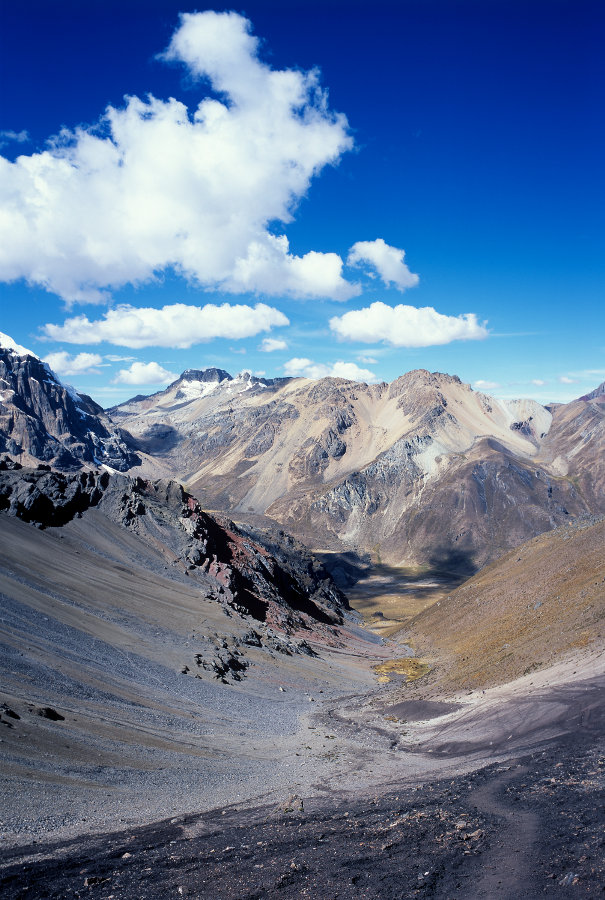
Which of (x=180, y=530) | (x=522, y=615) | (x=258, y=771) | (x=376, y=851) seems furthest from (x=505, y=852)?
(x=180, y=530)

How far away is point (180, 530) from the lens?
253ft

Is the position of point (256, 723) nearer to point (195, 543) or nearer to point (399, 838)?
point (399, 838)

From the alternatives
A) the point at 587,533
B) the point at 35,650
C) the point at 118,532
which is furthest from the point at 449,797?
the point at 587,533

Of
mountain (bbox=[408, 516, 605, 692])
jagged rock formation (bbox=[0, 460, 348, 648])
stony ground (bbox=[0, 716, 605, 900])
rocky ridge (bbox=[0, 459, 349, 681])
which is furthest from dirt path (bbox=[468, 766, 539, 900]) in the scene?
jagged rock formation (bbox=[0, 460, 348, 648])

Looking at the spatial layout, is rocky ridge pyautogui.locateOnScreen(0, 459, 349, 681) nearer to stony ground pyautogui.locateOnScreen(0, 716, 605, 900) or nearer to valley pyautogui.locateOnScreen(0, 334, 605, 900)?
→ valley pyautogui.locateOnScreen(0, 334, 605, 900)

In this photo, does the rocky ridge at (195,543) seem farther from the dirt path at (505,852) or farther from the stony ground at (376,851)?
the dirt path at (505,852)

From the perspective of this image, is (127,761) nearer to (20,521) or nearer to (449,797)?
(449,797)

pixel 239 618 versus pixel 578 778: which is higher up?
pixel 578 778

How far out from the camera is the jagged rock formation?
67.2m

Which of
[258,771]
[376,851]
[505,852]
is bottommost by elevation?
[258,771]

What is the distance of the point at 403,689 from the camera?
54438 millimetres

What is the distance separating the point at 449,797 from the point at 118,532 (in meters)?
60.1

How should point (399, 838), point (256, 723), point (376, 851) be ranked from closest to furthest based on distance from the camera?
point (376, 851)
point (399, 838)
point (256, 723)

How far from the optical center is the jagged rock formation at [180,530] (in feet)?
220
